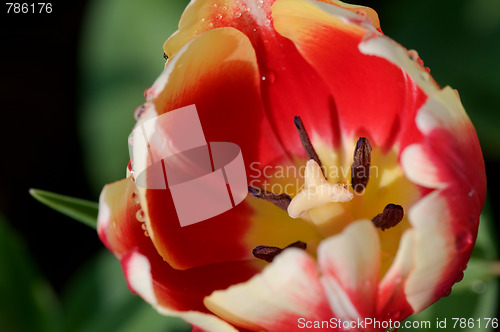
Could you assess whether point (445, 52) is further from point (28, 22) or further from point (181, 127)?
point (28, 22)

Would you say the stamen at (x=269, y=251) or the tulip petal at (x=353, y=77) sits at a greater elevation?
the tulip petal at (x=353, y=77)

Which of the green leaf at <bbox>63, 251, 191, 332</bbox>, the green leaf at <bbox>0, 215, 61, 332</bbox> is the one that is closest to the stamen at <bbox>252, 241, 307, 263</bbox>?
the green leaf at <bbox>63, 251, 191, 332</bbox>

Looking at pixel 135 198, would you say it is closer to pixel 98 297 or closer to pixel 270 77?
pixel 270 77

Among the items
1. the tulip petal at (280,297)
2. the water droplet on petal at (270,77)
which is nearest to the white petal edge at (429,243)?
the tulip petal at (280,297)

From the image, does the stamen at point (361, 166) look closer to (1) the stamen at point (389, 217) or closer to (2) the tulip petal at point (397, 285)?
(1) the stamen at point (389, 217)

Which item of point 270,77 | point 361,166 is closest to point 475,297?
point 361,166

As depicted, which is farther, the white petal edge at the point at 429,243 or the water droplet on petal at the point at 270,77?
the water droplet on petal at the point at 270,77
